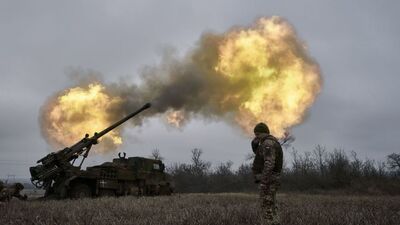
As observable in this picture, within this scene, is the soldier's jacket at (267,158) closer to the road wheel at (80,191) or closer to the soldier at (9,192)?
the soldier at (9,192)

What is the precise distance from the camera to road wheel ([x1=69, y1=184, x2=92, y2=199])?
2023 cm

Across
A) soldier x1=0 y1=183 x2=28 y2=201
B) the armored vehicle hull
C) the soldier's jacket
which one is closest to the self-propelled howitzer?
the armored vehicle hull

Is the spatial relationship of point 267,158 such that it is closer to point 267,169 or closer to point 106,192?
point 267,169

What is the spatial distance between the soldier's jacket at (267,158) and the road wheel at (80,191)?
14053 mm

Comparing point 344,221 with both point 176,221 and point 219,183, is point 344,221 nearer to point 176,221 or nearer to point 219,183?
point 176,221

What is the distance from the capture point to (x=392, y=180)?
40062 millimetres

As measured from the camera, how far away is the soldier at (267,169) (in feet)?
25.3

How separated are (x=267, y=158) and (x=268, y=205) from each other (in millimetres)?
819

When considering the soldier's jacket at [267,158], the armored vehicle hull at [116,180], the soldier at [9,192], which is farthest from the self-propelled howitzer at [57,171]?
the soldier's jacket at [267,158]

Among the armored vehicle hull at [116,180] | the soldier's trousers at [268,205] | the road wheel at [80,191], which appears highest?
the armored vehicle hull at [116,180]

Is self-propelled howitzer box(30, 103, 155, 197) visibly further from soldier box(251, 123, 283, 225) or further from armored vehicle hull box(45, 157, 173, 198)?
soldier box(251, 123, 283, 225)

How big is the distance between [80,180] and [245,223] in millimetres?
14334

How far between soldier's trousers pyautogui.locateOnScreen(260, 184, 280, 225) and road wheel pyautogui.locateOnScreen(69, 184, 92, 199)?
46.7 ft

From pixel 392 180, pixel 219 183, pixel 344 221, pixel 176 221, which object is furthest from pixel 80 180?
pixel 392 180
